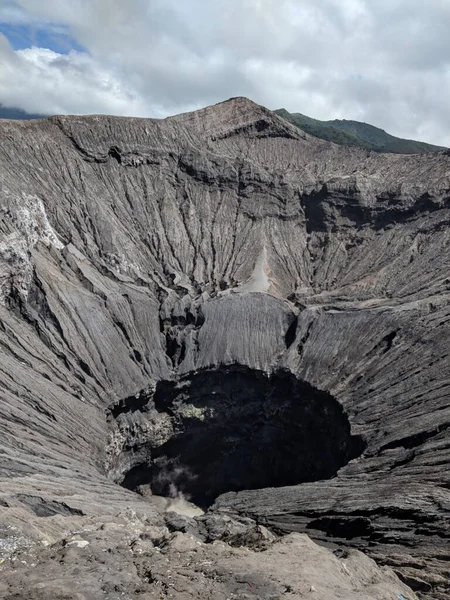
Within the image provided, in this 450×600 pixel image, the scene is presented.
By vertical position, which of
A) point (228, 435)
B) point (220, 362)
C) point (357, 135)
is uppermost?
point (357, 135)

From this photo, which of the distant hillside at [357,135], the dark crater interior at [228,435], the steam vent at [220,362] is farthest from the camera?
the distant hillside at [357,135]

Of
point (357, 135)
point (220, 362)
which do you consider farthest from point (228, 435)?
point (357, 135)

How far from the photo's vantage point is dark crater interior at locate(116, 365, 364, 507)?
44.3 metres

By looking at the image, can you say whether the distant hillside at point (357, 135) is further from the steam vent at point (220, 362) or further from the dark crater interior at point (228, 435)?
the dark crater interior at point (228, 435)

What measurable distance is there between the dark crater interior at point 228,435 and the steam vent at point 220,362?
16 cm

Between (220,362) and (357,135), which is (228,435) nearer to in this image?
(220,362)

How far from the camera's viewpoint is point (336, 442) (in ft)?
130

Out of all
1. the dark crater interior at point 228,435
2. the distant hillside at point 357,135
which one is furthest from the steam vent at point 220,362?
the distant hillside at point 357,135

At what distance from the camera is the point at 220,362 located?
46094mm

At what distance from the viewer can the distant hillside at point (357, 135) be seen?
133750 millimetres

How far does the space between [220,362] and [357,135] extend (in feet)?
452

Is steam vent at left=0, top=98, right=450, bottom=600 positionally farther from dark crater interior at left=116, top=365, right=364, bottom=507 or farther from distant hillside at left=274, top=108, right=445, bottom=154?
distant hillside at left=274, top=108, right=445, bottom=154

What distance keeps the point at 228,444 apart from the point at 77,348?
14.7 m

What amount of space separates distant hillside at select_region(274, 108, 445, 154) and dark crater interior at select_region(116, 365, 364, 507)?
8417cm
